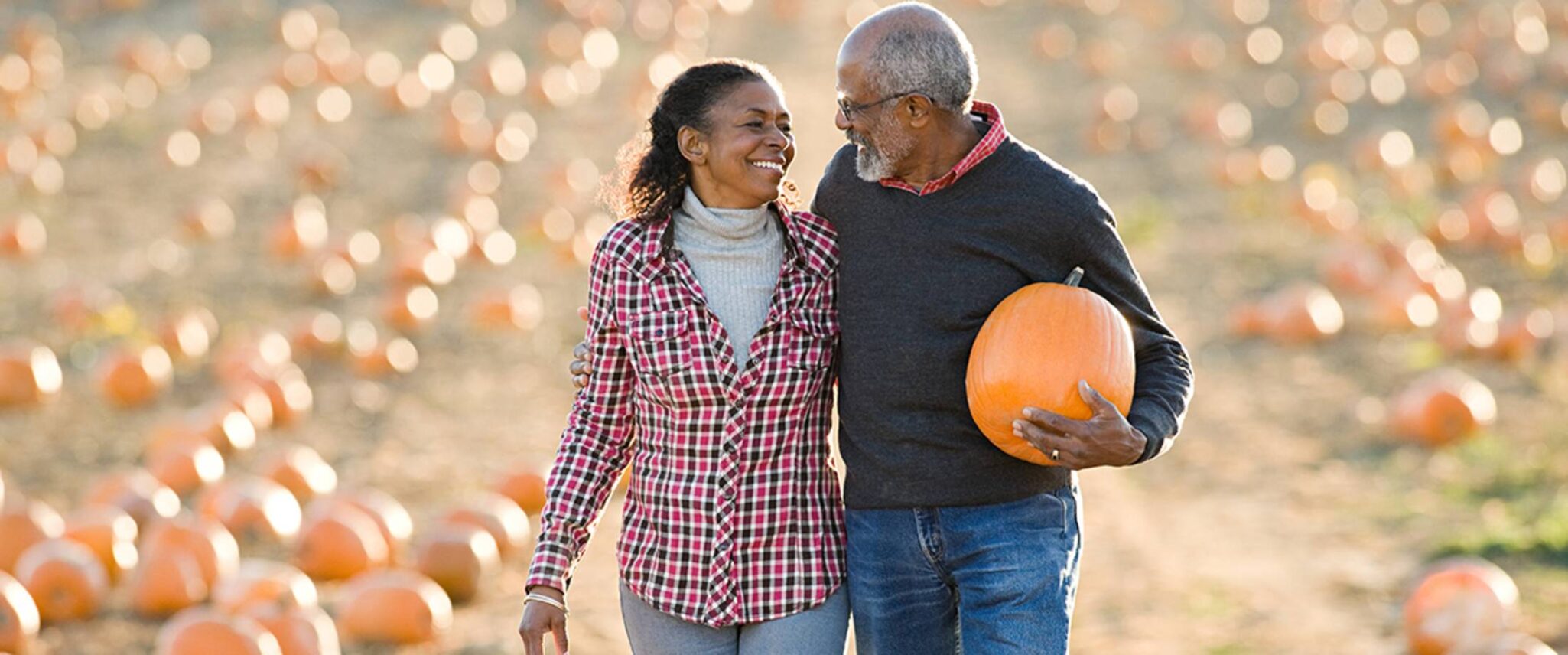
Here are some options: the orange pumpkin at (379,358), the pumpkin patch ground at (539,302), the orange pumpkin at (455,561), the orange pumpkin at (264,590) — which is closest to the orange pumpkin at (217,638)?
the pumpkin patch ground at (539,302)

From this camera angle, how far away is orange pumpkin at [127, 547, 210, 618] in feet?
19.3

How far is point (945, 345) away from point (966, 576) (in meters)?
0.42

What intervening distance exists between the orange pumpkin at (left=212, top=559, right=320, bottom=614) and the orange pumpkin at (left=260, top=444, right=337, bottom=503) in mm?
1168

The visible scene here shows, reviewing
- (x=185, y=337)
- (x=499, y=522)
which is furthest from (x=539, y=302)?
(x=499, y=522)

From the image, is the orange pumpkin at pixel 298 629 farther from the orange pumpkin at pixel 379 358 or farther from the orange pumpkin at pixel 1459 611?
the orange pumpkin at pixel 379 358

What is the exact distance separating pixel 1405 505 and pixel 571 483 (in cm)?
455

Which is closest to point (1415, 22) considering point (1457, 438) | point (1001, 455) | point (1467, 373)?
point (1467, 373)

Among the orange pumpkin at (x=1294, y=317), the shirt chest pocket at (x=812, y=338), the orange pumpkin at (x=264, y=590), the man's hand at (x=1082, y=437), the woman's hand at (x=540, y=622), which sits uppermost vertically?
the orange pumpkin at (x=1294, y=317)

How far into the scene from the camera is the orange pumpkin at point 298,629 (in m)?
5.27

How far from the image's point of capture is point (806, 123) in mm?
14820

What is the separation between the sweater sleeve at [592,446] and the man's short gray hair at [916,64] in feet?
1.94

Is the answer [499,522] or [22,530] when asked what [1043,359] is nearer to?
[499,522]

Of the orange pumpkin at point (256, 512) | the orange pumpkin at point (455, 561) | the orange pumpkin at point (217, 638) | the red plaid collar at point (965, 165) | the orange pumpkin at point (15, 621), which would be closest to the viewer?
the red plaid collar at point (965, 165)

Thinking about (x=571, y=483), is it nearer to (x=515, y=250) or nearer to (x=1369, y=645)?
(x=1369, y=645)
